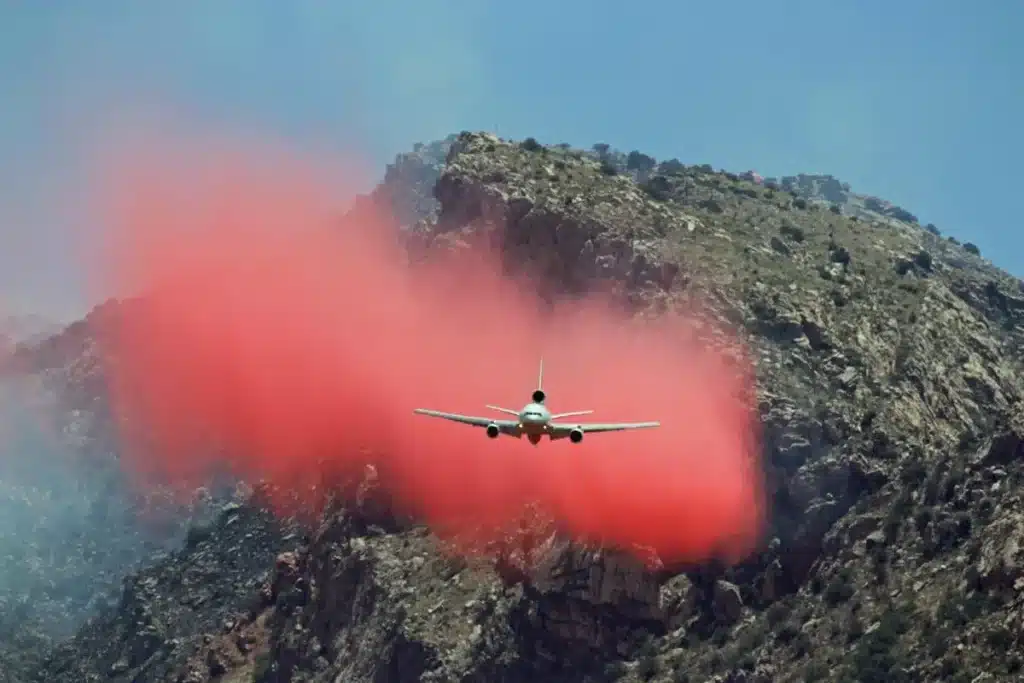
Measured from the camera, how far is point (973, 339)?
16800cm

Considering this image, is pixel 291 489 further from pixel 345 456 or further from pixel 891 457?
pixel 891 457

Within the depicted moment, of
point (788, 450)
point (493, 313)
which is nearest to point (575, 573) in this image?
point (788, 450)

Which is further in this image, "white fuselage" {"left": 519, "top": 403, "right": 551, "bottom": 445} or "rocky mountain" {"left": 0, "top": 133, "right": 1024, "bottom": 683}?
"rocky mountain" {"left": 0, "top": 133, "right": 1024, "bottom": 683}

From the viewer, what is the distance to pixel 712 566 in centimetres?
13950

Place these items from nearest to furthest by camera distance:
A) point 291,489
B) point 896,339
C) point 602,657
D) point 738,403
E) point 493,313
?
point 602,657, point 738,403, point 896,339, point 493,313, point 291,489

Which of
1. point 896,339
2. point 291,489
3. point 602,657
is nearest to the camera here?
point 602,657

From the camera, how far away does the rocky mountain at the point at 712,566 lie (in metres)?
125

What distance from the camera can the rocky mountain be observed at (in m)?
125

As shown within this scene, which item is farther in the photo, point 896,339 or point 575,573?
point 896,339

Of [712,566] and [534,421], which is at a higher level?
[712,566]

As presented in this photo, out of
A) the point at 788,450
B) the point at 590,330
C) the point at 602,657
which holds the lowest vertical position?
the point at 602,657

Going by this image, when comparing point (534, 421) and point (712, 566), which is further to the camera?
point (712, 566)

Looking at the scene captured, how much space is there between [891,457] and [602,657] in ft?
107

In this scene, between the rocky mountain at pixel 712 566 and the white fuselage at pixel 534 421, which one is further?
the rocky mountain at pixel 712 566
